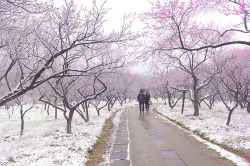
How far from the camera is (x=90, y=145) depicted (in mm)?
7711

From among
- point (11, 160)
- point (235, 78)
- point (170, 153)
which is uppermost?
point (235, 78)

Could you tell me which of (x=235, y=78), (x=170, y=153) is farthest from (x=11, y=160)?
(x=235, y=78)

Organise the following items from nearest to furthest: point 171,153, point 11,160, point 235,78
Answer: point 11,160 → point 171,153 → point 235,78

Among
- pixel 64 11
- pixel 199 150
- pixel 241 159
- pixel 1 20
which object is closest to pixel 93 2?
pixel 64 11

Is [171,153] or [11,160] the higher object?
[171,153]

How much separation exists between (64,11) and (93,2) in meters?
1.07

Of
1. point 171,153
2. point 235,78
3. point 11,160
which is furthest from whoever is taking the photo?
point 235,78

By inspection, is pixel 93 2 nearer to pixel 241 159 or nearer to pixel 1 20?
pixel 1 20

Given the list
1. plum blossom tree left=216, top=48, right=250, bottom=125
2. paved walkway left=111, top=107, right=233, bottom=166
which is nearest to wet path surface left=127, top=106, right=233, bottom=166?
paved walkway left=111, top=107, right=233, bottom=166

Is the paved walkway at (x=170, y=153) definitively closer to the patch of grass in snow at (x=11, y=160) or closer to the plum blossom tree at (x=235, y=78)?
the patch of grass in snow at (x=11, y=160)

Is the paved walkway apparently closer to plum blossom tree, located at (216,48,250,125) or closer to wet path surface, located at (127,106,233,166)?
wet path surface, located at (127,106,233,166)

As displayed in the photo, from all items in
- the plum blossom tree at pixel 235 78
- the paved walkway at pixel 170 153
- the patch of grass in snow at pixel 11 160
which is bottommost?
the patch of grass in snow at pixel 11 160

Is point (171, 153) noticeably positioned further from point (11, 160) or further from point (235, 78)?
point (235, 78)

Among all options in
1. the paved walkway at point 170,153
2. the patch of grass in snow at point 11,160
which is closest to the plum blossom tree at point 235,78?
the paved walkway at point 170,153
